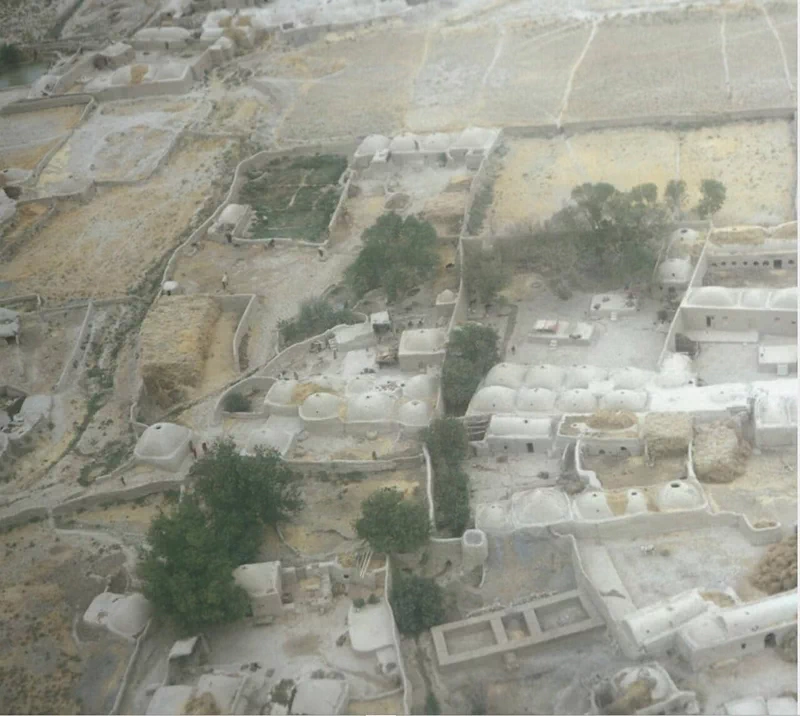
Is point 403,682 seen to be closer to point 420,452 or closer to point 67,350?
point 420,452

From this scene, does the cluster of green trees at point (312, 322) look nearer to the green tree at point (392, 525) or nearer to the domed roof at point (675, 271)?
the domed roof at point (675, 271)

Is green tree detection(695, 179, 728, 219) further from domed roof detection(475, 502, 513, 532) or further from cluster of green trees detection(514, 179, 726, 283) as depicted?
domed roof detection(475, 502, 513, 532)

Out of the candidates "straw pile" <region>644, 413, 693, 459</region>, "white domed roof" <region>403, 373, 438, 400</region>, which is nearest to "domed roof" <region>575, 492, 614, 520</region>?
"straw pile" <region>644, 413, 693, 459</region>

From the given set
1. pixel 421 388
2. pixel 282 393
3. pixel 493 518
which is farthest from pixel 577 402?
pixel 282 393

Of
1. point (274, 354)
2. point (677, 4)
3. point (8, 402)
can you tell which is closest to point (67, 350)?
point (8, 402)

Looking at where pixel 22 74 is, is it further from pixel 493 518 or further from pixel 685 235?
pixel 493 518
